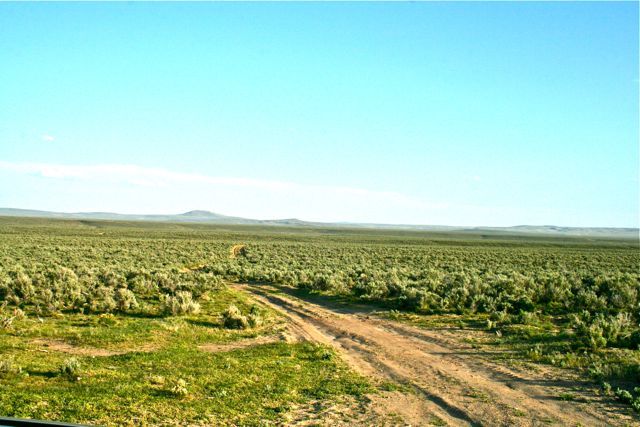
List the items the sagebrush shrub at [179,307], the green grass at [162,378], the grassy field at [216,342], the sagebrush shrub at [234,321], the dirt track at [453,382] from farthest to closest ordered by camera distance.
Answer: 1. the sagebrush shrub at [179,307]
2. the sagebrush shrub at [234,321]
3. the grassy field at [216,342]
4. the dirt track at [453,382]
5. the green grass at [162,378]

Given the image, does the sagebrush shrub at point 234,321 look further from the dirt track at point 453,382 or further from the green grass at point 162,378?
the dirt track at point 453,382

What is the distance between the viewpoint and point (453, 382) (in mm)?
9820

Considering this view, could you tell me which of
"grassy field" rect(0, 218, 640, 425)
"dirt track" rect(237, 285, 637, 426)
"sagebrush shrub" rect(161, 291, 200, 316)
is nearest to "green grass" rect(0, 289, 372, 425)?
"grassy field" rect(0, 218, 640, 425)

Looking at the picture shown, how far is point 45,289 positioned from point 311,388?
14091mm

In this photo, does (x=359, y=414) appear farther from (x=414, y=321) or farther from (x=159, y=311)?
(x=159, y=311)

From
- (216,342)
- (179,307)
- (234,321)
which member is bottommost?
(216,342)

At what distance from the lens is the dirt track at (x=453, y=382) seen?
802 cm

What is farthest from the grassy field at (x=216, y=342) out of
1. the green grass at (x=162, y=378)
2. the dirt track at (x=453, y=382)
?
the dirt track at (x=453, y=382)

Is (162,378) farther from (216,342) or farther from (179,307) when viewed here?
(179,307)

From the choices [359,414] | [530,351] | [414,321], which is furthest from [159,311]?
[530,351]

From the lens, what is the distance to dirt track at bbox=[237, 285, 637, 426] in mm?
8016

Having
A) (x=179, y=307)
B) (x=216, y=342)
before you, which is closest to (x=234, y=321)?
(x=216, y=342)

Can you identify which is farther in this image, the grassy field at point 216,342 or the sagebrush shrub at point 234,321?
the sagebrush shrub at point 234,321

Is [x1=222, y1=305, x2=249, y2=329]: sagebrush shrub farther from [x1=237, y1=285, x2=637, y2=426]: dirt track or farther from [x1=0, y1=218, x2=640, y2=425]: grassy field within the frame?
[x1=237, y1=285, x2=637, y2=426]: dirt track
